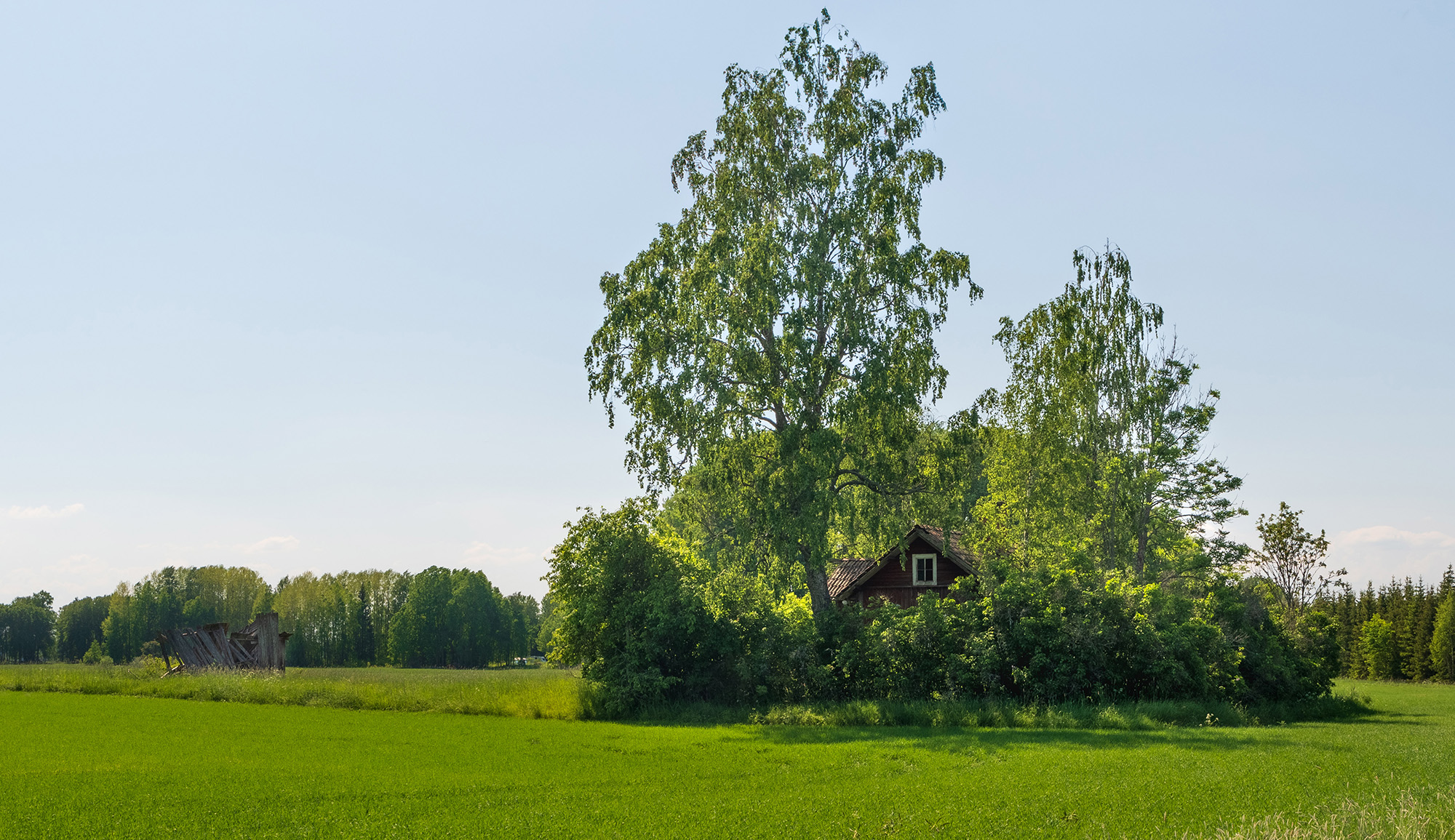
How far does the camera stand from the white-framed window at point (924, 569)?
45000mm

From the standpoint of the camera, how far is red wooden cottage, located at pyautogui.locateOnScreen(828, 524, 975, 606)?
144ft

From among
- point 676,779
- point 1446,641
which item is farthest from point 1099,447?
point 1446,641

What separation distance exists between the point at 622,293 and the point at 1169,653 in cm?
2104

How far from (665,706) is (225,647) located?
28.7 meters

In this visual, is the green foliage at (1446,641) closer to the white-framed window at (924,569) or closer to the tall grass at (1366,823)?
the white-framed window at (924,569)

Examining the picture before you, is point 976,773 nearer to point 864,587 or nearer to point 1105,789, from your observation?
point 1105,789

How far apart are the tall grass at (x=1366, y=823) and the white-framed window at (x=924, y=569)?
31.5m

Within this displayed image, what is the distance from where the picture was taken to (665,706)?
93.9ft

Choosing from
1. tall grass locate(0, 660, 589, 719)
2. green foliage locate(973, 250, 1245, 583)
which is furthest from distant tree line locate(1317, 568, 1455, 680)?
tall grass locate(0, 660, 589, 719)

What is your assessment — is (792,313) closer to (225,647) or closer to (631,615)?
(631,615)

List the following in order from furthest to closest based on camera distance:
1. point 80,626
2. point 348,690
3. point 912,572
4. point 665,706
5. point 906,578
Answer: point 80,626 → point 906,578 → point 912,572 → point 348,690 → point 665,706

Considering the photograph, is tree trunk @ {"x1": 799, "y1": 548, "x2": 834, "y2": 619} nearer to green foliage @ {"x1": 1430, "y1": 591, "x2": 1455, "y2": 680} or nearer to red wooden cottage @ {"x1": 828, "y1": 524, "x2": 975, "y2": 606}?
red wooden cottage @ {"x1": 828, "y1": 524, "x2": 975, "y2": 606}

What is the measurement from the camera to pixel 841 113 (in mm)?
33438

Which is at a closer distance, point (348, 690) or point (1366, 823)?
point (1366, 823)
